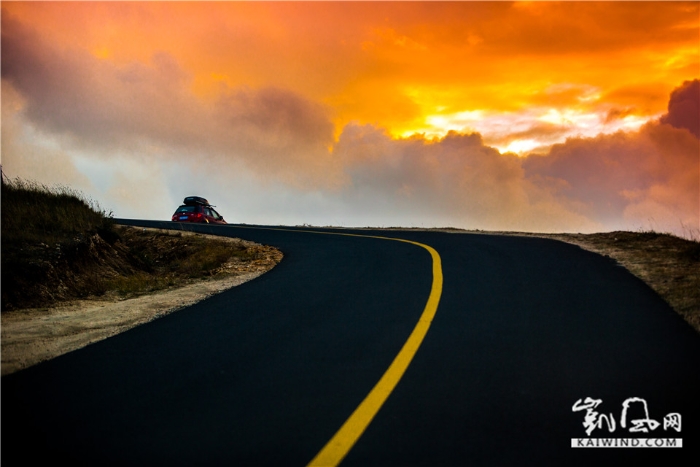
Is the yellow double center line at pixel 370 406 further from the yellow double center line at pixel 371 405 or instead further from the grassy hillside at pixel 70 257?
the grassy hillside at pixel 70 257

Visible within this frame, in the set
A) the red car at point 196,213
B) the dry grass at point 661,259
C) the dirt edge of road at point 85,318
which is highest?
the red car at point 196,213

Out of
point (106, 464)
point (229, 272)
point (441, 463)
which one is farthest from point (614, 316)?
point (229, 272)

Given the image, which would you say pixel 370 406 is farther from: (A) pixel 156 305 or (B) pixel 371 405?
(A) pixel 156 305

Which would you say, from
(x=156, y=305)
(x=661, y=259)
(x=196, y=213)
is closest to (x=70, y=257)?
(x=156, y=305)

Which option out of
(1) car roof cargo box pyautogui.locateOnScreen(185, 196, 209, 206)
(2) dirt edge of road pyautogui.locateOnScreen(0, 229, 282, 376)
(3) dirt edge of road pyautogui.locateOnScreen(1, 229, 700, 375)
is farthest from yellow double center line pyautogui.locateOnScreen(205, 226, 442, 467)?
(1) car roof cargo box pyautogui.locateOnScreen(185, 196, 209, 206)

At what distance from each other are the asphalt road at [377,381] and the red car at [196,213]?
74.7 ft

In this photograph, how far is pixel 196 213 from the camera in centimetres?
3198

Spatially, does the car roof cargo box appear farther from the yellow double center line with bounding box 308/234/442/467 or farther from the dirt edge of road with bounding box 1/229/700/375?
the yellow double center line with bounding box 308/234/442/467

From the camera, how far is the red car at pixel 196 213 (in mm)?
31897

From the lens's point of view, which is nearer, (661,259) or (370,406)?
(370,406)

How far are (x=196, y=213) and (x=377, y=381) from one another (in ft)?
91.3

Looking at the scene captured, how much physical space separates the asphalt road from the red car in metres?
22.8

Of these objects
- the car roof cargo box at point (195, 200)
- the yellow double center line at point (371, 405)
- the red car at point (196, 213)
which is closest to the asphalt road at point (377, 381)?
the yellow double center line at point (371, 405)

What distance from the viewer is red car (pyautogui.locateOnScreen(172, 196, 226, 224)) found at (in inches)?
1256
